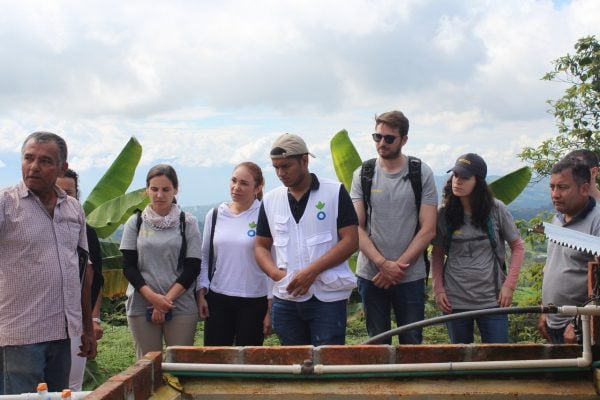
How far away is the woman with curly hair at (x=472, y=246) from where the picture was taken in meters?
4.57

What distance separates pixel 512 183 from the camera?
720 cm

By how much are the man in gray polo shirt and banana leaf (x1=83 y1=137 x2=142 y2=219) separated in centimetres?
511

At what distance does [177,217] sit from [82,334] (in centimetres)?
119

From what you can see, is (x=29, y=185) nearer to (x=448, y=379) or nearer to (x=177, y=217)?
(x=177, y=217)

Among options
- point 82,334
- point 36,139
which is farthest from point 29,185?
point 82,334

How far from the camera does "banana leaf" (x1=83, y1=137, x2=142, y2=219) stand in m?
7.88

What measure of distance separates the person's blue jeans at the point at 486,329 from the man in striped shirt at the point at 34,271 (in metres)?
2.47

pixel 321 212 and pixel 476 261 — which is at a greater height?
pixel 321 212

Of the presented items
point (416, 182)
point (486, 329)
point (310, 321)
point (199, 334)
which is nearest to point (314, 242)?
point (310, 321)

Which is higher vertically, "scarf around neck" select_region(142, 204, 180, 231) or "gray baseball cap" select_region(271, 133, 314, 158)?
"gray baseball cap" select_region(271, 133, 314, 158)

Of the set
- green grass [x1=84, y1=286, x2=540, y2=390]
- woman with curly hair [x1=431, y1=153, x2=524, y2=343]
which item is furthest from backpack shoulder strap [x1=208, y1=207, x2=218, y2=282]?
green grass [x1=84, y1=286, x2=540, y2=390]

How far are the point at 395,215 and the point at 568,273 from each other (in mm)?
1180

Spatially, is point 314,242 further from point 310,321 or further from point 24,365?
point 24,365

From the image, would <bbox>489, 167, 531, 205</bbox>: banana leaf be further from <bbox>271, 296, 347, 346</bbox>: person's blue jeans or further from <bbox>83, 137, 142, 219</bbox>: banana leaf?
<bbox>83, 137, 142, 219</bbox>: banana leaf
